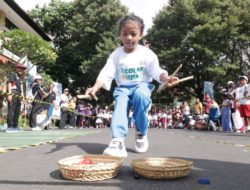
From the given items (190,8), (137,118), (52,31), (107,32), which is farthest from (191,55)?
(137,118)

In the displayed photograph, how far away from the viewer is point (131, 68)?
520cm

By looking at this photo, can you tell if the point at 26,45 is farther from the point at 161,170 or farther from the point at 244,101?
the point at 161,170

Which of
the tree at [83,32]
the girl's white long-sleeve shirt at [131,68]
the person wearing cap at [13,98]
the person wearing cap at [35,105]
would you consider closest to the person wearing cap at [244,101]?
the person wearing cap at [35,105]

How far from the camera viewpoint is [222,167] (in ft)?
13.4

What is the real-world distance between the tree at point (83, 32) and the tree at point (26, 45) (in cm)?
1409

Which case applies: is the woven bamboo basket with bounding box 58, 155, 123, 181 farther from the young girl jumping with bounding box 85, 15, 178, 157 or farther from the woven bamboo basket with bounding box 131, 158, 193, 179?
the young girl jumping with bounding box 85, 15, 178, 157

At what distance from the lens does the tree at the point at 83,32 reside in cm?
3556

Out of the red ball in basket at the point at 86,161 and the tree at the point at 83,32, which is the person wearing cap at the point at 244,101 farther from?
the tree at the point at 83,32

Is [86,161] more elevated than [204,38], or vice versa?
[204,38]

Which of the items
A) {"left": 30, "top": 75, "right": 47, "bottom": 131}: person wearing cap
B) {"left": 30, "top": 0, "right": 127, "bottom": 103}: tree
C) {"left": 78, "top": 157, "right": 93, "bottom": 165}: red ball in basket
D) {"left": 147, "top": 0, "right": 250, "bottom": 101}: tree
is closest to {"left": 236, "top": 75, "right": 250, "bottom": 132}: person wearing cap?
{"left": 30, "top": 75, "right": 47, "bottom": 131}: person wearing cap

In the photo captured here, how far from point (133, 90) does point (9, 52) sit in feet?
49.8

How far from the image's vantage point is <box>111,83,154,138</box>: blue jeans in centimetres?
475

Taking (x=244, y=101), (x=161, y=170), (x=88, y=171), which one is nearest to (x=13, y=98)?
(x=244, y=101)

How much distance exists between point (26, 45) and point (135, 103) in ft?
48.4
